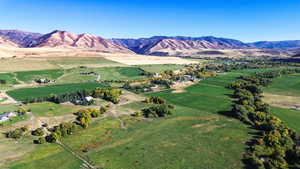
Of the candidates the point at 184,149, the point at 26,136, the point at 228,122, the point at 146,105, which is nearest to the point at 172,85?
the point at 146,105

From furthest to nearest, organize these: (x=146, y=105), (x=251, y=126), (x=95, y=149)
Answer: (x=146, y=105), (x=251, y=126), (x=95, y=149)

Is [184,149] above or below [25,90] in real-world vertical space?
below

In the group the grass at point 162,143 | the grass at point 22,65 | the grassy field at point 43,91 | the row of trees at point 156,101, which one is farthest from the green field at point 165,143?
the grass at point 22,65

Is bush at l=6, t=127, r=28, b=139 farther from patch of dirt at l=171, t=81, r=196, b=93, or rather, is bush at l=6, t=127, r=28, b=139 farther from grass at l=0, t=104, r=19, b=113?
patch of dirt at l=171, t=81, r=196, b=93

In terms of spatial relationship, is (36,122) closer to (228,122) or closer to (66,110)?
(66,110)

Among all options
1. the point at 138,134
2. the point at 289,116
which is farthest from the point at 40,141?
the point at 289,116

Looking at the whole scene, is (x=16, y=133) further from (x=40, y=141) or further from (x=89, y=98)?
(x=89, y=98)

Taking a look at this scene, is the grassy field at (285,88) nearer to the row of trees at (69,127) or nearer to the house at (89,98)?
the house at (89,98)
